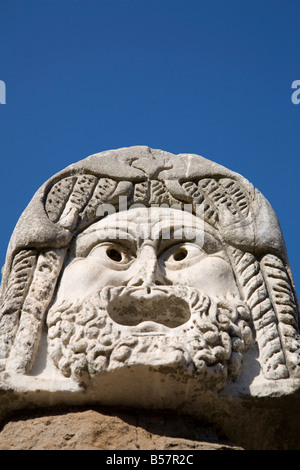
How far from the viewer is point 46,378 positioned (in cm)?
479

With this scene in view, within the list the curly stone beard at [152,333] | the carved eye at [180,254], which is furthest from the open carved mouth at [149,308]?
the carved eye at [180,254]

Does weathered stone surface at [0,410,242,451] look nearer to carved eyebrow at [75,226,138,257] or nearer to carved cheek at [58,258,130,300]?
carved cheek at [58,258,130,300]

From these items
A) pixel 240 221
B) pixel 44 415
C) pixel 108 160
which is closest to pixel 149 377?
pixel 44 415

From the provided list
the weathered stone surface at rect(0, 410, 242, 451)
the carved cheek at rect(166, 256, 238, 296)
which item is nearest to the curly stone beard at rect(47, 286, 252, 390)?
the carved cheek at rect(166, 256, 238, 296)

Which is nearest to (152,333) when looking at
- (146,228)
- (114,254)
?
(114,254)

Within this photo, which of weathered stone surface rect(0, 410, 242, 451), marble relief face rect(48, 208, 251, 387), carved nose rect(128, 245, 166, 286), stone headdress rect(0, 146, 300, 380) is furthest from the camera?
carved nose rect(128, 245, 166, 286)

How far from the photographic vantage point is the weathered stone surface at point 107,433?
4.52 m

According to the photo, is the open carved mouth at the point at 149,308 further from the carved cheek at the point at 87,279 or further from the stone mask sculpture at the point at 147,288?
the carved cheek at the point at 87,279

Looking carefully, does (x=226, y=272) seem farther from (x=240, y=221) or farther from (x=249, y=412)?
(x=249, y=412)

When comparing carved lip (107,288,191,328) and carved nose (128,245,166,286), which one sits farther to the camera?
carved nose (128,245,166,286)

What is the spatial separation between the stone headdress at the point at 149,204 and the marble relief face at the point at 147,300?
0.10 m

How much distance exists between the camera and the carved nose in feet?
17.0

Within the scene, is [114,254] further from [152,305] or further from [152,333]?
[152,333]

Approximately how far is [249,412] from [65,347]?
1.15m
